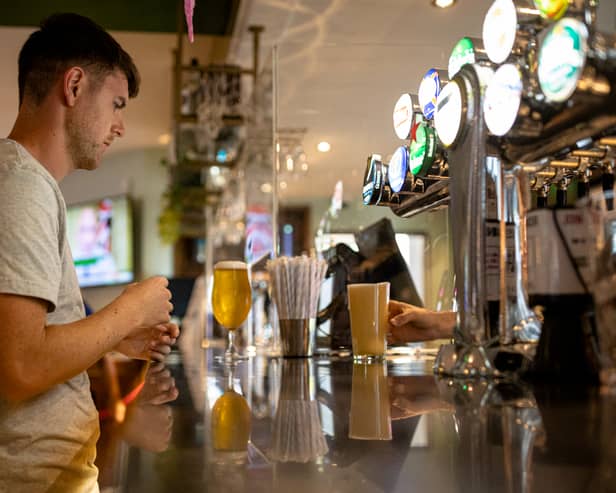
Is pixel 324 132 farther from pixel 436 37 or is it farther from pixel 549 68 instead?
pixel 436 37

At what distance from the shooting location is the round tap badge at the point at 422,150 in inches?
42.4

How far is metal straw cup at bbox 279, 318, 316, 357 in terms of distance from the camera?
1576mm

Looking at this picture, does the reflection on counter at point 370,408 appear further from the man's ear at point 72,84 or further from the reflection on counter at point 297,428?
the man's ear at point 72,84

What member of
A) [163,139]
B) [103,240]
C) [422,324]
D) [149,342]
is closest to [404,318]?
[422,324]

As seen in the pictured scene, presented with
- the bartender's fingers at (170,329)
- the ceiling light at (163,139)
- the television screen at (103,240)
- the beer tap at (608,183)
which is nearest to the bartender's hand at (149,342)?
the bartender's fingers at (170,329)

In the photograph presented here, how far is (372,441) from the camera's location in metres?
0.48

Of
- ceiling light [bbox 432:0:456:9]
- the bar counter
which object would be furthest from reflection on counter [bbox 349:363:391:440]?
ceiling light [bbox 432:0:456:9]

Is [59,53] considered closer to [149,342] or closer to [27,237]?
[27,237]

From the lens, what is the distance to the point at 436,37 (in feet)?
12.6

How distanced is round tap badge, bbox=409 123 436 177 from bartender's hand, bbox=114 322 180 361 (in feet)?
1.63

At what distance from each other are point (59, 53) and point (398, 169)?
615mm

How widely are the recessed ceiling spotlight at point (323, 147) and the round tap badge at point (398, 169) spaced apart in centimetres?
62

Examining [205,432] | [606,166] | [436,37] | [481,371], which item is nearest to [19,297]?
[205,432]

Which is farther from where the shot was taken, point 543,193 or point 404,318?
point 404,318
